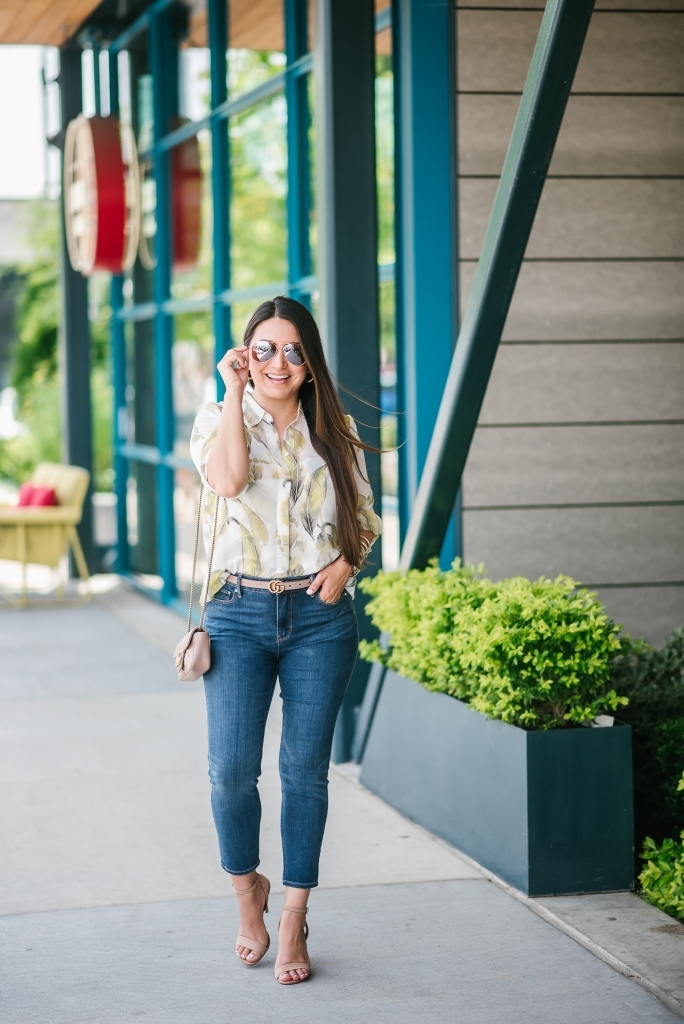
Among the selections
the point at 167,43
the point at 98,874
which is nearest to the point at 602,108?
the point at 98,874

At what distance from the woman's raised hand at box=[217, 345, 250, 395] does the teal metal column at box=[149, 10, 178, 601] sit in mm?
6348

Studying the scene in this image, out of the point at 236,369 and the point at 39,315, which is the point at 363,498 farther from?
the point at 39,315

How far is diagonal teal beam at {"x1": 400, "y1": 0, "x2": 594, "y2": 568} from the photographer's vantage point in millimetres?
4094

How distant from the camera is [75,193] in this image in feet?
34.4

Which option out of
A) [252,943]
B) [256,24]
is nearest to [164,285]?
[256,24]

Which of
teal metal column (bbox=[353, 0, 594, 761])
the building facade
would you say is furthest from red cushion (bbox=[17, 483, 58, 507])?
teal metal column (bbox=[353, 0, 594, 761])

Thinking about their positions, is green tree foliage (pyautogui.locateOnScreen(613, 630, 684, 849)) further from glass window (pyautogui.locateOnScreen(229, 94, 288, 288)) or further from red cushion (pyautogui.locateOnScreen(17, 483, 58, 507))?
red cushion (pyautogui.locateOnScreen(17, 483, 58, 507))

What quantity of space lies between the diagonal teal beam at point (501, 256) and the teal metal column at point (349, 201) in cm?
68

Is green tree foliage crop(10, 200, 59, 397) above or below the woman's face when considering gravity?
above

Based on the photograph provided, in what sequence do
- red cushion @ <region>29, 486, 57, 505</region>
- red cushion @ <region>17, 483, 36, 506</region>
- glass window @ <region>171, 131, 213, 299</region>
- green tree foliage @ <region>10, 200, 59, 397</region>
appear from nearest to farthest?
glass window @ <region>171, 131, 213, 299</region>
red cushion @ <region>29, 486, 57, 505</region>
red cushion @ <region>17, 483, 36, 506</region>
green tree foliage @ <region>10, 200, 59, 397</region>

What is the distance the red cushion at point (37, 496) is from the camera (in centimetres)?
976

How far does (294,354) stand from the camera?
3.33m

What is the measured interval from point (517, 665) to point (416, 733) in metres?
0.73

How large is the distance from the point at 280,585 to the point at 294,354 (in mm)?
553
